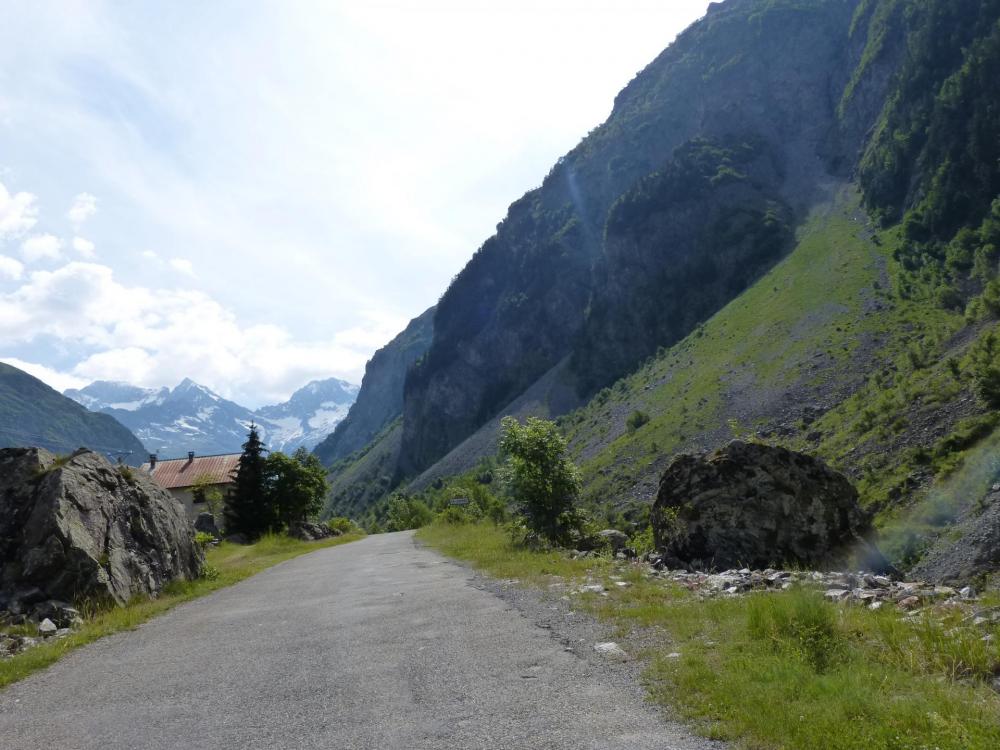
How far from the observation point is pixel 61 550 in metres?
15.6

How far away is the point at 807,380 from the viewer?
83.3 m

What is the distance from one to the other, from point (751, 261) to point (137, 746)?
165m

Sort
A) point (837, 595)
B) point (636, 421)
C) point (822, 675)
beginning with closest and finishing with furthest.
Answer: point (822, 675), point (837, 595), point (636, 421)

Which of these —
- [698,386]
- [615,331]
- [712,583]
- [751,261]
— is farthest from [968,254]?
[712,583]

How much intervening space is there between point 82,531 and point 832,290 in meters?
118

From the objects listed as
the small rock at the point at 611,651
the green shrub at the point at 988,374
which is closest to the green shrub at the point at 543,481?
the small rock at the point at 611,651

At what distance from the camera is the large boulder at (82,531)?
15484mm

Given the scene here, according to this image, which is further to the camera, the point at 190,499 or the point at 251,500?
the point at 190,499

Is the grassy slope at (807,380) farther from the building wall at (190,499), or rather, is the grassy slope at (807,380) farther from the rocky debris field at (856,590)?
the building wall at (190,499)

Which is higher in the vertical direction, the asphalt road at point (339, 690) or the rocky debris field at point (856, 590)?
the asphalt road at point (339, 690)

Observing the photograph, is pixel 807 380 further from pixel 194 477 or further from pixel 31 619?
pixel 31 619

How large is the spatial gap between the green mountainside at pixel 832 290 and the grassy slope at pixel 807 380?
0.38 m

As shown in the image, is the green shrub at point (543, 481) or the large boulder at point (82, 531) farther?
the green shrub at point (543, 481)

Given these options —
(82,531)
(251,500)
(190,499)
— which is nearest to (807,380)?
(251,500)
